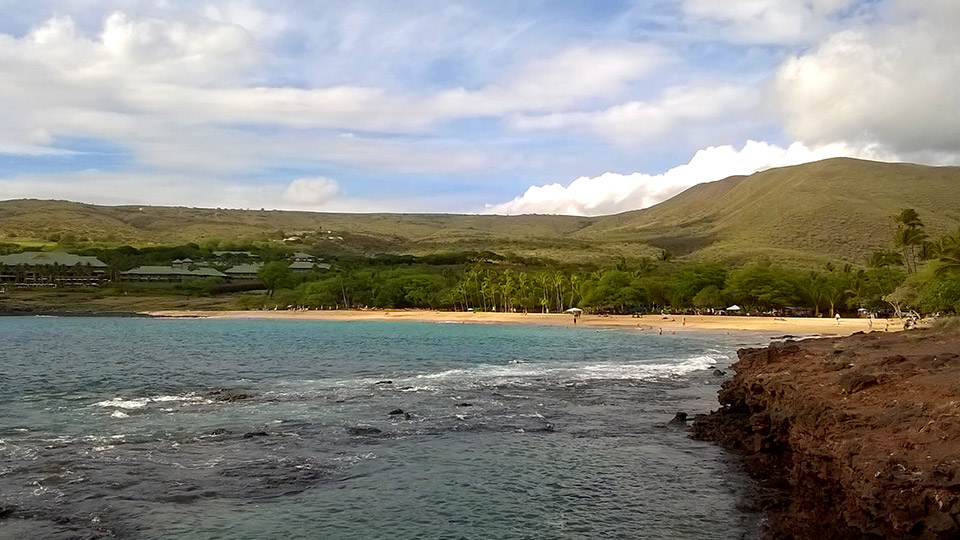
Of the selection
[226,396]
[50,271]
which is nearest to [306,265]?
[50,271]

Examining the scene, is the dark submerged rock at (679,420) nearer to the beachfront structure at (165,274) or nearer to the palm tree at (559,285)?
the palm tree at (559,285)

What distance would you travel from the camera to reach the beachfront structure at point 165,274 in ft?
529

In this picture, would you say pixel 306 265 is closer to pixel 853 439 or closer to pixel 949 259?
pixel 949 259

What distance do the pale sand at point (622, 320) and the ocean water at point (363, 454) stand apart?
4412 cm

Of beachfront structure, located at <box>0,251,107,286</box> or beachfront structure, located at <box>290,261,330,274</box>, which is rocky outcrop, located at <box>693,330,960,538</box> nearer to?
beachfront structure, located at <box>290,261,330,274</box>

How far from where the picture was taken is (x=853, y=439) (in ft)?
48.6

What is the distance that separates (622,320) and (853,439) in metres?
90.8

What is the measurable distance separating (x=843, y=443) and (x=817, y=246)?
199 m

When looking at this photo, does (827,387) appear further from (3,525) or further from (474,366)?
(474,366)

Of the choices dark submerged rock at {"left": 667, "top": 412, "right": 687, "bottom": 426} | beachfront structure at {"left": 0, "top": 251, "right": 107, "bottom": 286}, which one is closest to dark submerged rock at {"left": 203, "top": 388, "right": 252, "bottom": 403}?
dark submerged rock at {"left": 667, "top": 412, "right": 687, "bottom": 426}

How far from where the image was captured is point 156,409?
29203 mm

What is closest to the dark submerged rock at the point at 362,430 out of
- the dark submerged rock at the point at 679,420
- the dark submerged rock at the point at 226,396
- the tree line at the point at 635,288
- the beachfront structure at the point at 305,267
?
the dark submerged rock at the point at 226,396

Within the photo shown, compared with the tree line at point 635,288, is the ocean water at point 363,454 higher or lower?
lower

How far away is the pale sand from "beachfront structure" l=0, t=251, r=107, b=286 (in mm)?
44336
